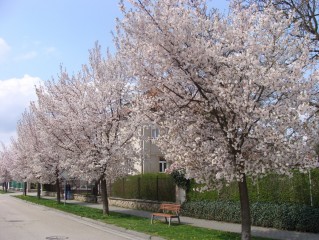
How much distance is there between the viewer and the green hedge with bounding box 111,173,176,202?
24.1 meters

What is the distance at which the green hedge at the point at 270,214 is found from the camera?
14.4 meters

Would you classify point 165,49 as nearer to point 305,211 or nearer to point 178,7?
point 178,7

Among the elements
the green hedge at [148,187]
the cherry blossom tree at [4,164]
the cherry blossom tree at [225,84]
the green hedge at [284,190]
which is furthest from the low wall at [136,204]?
the cherry blossom tree at [4,164]

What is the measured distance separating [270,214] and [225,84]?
754 cm

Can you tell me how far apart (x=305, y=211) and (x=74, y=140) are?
1251cm

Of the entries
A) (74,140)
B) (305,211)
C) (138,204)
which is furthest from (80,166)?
(305,211)

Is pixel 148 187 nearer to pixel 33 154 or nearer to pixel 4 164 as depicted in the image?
pixel 33 154

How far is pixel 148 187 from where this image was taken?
26797 mm

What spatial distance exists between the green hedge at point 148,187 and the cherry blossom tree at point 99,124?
294 cm

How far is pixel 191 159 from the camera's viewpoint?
11.5 meters

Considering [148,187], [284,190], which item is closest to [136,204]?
[148,187]

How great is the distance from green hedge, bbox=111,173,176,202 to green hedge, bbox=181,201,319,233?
3.95 metres

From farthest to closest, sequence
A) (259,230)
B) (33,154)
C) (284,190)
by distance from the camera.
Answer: (33,154) → (284,190) → (259,230)

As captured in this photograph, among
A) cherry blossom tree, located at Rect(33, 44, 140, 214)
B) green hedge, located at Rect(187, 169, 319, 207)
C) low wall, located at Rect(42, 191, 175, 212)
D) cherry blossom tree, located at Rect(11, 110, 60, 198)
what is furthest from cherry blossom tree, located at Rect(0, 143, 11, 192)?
green hedge, located at Rect(187, 169, 319, 207)
